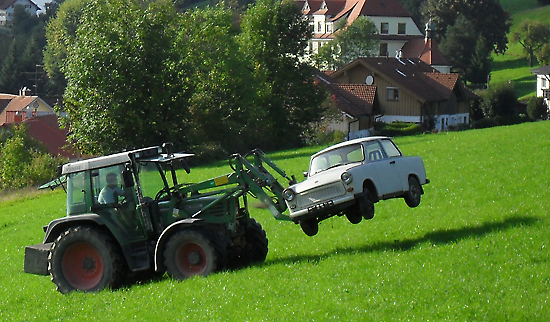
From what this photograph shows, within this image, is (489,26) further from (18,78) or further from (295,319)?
(295,319)

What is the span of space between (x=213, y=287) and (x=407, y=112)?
6766cm

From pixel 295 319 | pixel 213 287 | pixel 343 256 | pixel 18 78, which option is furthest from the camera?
pixel 18 78

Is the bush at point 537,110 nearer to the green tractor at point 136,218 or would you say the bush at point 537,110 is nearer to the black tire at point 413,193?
the black tire at point 413,193

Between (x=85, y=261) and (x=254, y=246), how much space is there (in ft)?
11.4

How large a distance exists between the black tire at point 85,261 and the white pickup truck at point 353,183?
3.62m

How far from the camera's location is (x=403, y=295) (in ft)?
36.0

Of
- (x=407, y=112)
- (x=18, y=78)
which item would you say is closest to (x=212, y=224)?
(x=407, y=112)

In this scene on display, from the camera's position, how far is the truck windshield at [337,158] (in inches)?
627

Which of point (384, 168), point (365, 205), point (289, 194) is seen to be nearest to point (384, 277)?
point (365, 205)

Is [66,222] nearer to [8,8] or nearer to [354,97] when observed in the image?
[354,97]

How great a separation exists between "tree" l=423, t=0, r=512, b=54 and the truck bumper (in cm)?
10931

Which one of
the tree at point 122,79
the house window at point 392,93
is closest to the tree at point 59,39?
the house window at point 392,93

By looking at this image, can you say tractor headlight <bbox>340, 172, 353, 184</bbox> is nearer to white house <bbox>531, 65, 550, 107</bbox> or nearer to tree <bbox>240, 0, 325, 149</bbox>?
tree <bbox>240, 0, 325, 149</bbox>

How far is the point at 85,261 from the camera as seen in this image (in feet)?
47.4
